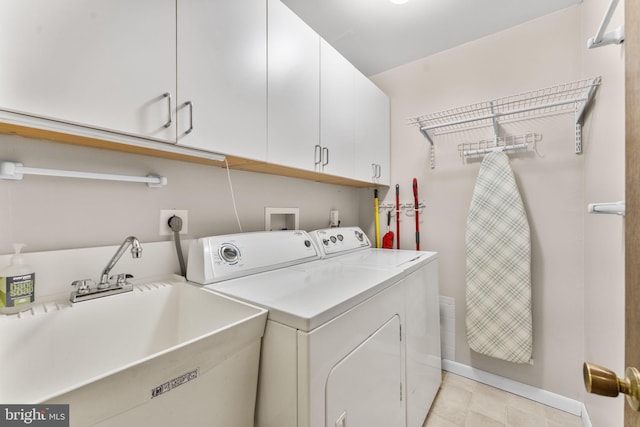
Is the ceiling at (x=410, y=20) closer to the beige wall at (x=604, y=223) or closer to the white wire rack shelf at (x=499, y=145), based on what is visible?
the beige wall at (x=604, y=223)

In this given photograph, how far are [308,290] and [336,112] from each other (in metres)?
1.24

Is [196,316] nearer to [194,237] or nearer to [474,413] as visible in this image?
[194,237]

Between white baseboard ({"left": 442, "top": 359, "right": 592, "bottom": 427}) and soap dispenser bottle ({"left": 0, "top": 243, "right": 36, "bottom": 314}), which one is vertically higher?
soap dispenser bottle ({"left": 0, "top": 243, "right": 36, "bottom": 314})

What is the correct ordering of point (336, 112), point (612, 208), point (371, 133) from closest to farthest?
point (612, 208) < point (336, 112) < point (371, 133)

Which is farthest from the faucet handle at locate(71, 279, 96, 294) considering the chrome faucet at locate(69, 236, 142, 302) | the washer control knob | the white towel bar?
the white towel bar

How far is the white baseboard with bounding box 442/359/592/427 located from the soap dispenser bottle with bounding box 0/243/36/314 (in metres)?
2.59

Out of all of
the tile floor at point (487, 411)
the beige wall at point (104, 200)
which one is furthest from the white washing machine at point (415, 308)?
the beige wall at point (104, 200)

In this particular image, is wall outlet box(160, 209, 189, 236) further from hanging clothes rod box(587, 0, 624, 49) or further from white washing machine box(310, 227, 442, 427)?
hanging clothes rod box(587, 0, 624, 49)

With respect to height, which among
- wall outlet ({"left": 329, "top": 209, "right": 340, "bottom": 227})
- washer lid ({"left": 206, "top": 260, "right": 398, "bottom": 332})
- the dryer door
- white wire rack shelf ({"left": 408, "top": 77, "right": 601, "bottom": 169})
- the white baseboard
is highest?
white wire rack shelf ({"left": 408, "top": 77, "right": 601, "bottom": 169})

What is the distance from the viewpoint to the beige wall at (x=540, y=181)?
5.86ft

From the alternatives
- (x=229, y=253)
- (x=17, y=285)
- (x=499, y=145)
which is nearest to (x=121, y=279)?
(x=17, y=285)

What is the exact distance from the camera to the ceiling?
1743 millimetres

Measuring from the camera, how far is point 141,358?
0.78 meters

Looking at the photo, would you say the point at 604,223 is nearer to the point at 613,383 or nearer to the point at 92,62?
the point at 613,383
